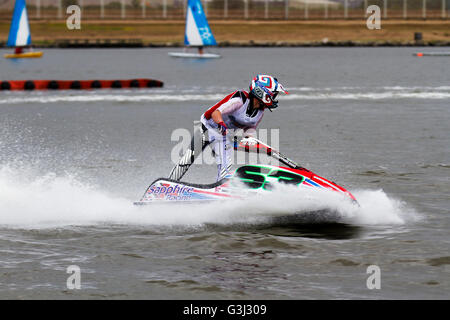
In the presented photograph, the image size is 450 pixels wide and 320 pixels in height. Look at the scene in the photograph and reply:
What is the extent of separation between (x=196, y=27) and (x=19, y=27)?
744 inches

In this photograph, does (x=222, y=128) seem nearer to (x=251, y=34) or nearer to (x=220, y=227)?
(x=220, y=227)

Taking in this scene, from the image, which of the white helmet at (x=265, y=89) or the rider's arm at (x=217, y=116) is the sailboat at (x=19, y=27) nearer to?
the rider's arm at (x=217, y=116)

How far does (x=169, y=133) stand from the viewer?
30.2 m

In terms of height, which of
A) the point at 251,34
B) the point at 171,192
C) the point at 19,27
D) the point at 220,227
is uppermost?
the point at 251,34

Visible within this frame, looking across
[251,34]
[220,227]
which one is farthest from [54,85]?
[251,34]

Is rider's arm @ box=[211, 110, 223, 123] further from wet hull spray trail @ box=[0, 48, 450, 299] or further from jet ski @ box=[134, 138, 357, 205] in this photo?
wet hull spray trail @ box=[0, 48, 450, 299]

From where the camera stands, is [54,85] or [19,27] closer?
[54,85]

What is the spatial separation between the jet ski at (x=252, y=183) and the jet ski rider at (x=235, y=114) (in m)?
0.27

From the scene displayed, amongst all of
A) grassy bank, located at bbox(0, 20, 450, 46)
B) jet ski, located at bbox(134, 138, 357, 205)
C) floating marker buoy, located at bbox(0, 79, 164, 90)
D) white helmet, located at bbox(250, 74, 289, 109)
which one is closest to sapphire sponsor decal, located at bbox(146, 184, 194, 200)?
jet ski, located at bbox(134, 138, 357, 205)

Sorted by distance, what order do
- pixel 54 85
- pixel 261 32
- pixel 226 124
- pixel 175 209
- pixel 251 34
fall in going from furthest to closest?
pixel 261 32 < pixel 251 34 < pixel 54 85 < pixel 175 209 < pixel 226 124

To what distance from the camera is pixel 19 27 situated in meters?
86.6

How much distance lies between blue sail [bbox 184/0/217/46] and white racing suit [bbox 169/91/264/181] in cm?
6990

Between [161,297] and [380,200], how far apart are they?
553cm
